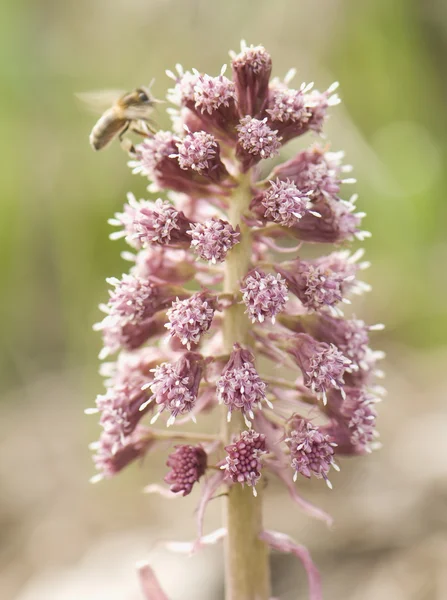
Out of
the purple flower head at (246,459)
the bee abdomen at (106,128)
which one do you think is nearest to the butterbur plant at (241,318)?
the purple flower head at (246,459)

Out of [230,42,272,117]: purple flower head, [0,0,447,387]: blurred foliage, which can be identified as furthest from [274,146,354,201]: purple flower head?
[0,0,447,387]: blurred foliage

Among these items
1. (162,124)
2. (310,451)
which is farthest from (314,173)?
(162,124)

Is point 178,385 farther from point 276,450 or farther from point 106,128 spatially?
point 106,128

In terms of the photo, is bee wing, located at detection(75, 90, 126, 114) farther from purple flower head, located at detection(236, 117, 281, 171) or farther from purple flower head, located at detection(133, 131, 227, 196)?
purple flower head, located at detection(236, 117, 281, 171)

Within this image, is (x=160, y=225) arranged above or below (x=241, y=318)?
above

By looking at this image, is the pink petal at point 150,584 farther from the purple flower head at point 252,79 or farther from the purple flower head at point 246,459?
the purple flower head at point 252,79

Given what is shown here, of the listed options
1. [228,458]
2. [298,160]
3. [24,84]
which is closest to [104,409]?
[228,458]
